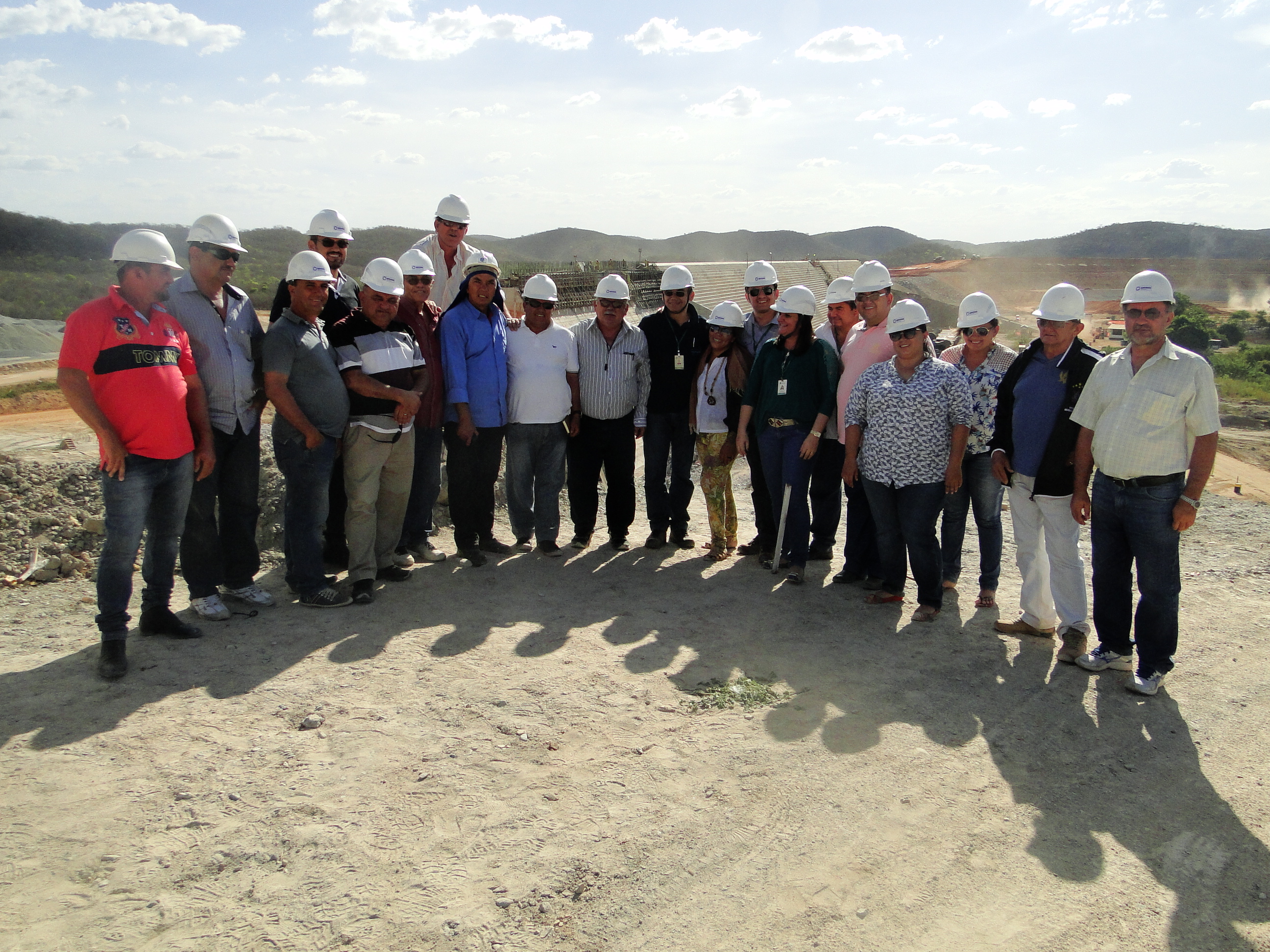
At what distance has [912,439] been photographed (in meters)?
4.84

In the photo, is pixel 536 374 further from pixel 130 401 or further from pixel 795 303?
pixel 130 401

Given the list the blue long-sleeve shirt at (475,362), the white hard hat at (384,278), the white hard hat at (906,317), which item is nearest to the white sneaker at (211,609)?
the blue long-sleeve shirt at (475,362)

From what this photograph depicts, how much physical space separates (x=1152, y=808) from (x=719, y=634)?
7.58 feet

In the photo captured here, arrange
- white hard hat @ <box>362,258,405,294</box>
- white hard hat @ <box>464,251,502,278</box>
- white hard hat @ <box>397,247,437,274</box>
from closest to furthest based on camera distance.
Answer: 1. white hard hat @ <box>362,258,405,294</box>
2. white hard hat @ <box>397,247,437,274</box>
3. white hard hat @ <box>464,251,502,278</box>

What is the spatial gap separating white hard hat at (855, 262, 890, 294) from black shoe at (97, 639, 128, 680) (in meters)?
4.65

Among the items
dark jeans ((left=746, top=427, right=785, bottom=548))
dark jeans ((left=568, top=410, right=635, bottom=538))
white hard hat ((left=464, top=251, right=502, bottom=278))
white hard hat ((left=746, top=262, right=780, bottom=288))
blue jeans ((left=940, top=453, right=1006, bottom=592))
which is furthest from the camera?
dark jeans ((left=568, top=410, right=635, bottom=538))

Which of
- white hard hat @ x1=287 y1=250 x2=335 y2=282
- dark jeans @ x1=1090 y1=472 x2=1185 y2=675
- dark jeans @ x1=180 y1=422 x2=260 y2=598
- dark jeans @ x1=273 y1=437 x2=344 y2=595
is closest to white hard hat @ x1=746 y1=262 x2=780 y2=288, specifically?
dark jeans @ x1=1090 y1=472 x2=1185 y2=675

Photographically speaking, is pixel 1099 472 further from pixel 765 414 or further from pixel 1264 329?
pixel 1264 329

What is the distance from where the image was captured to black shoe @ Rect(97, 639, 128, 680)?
4.03 metres

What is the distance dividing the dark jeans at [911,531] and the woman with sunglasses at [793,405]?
554 millimetres

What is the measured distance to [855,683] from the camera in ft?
14.4

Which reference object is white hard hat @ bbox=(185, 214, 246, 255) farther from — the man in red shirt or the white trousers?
the white trousers

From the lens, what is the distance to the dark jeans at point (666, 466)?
20.4ft

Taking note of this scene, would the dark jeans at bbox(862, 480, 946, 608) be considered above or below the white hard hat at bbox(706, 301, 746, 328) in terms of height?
below
